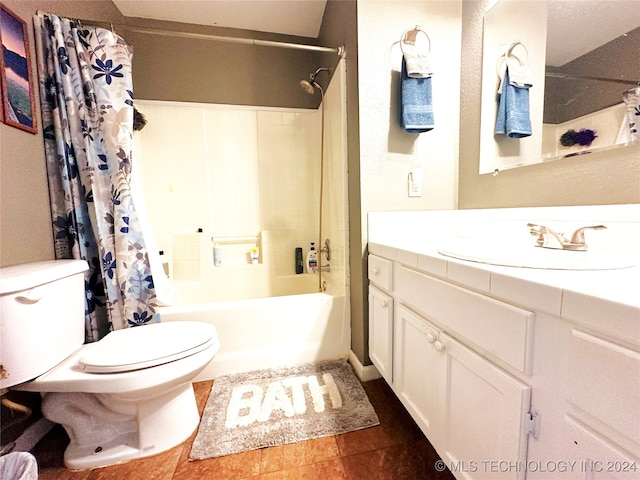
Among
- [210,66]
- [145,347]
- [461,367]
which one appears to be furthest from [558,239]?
[210,66]

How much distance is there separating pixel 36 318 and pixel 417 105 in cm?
176

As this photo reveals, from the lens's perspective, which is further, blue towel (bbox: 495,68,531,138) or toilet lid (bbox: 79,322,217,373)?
blue towel (bbox: 495,68,531,138)

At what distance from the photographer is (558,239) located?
83cm

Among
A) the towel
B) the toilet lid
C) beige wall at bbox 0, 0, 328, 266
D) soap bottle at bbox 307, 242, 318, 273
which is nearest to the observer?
the towel

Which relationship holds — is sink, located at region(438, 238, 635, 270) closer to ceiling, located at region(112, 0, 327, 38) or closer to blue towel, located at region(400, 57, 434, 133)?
blue towel, located at region(400, 57, 434, 133)

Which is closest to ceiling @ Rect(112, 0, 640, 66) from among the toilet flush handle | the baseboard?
the baseboard

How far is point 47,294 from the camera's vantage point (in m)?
0.95

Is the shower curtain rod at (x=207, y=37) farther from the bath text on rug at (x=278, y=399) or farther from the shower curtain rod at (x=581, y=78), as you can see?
the bath text on rug at (x=278, y=399)

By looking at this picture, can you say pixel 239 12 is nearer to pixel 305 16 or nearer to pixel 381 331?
pixel 305 16

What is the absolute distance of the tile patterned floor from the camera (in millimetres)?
937

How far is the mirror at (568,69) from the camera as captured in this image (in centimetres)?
81

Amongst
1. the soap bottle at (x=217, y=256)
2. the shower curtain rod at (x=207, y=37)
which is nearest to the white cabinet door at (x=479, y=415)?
the shower curtain rod at (x=207, y=37)

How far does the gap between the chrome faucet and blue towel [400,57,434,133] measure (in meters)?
0.68

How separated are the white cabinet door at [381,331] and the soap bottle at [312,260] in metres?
0.91
